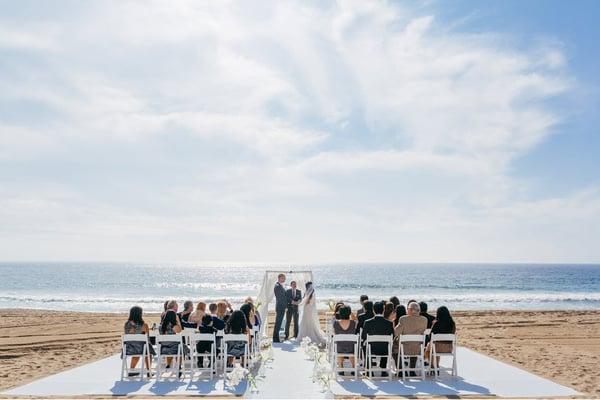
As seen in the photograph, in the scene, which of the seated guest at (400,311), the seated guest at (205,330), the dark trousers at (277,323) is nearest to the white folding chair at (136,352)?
the seated guest at (205,330)

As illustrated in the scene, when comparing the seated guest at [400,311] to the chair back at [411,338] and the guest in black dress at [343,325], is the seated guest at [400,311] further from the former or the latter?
the chair back at [411,338]

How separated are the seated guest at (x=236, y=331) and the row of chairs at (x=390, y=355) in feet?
5.18

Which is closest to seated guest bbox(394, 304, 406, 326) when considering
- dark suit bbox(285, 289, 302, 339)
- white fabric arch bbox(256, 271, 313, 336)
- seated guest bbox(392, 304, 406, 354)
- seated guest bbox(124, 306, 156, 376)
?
seated guest bbox(392, 304, 406, 354)

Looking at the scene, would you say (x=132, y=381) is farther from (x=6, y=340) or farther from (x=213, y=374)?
(x=6, y=340)

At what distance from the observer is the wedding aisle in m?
7.13

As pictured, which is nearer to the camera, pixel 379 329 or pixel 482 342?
pixel 379 329

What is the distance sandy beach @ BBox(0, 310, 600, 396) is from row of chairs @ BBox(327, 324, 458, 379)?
2.00 m

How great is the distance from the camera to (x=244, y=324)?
28.4 ft

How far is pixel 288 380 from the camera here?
8.17 meters

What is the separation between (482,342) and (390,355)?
287 inches

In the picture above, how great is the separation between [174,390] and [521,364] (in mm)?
6802

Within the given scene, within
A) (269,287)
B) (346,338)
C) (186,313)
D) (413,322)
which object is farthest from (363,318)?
(269,287)

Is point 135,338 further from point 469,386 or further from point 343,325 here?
point 469,386

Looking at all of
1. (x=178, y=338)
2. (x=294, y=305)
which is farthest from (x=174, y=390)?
(x=294, y=305)
